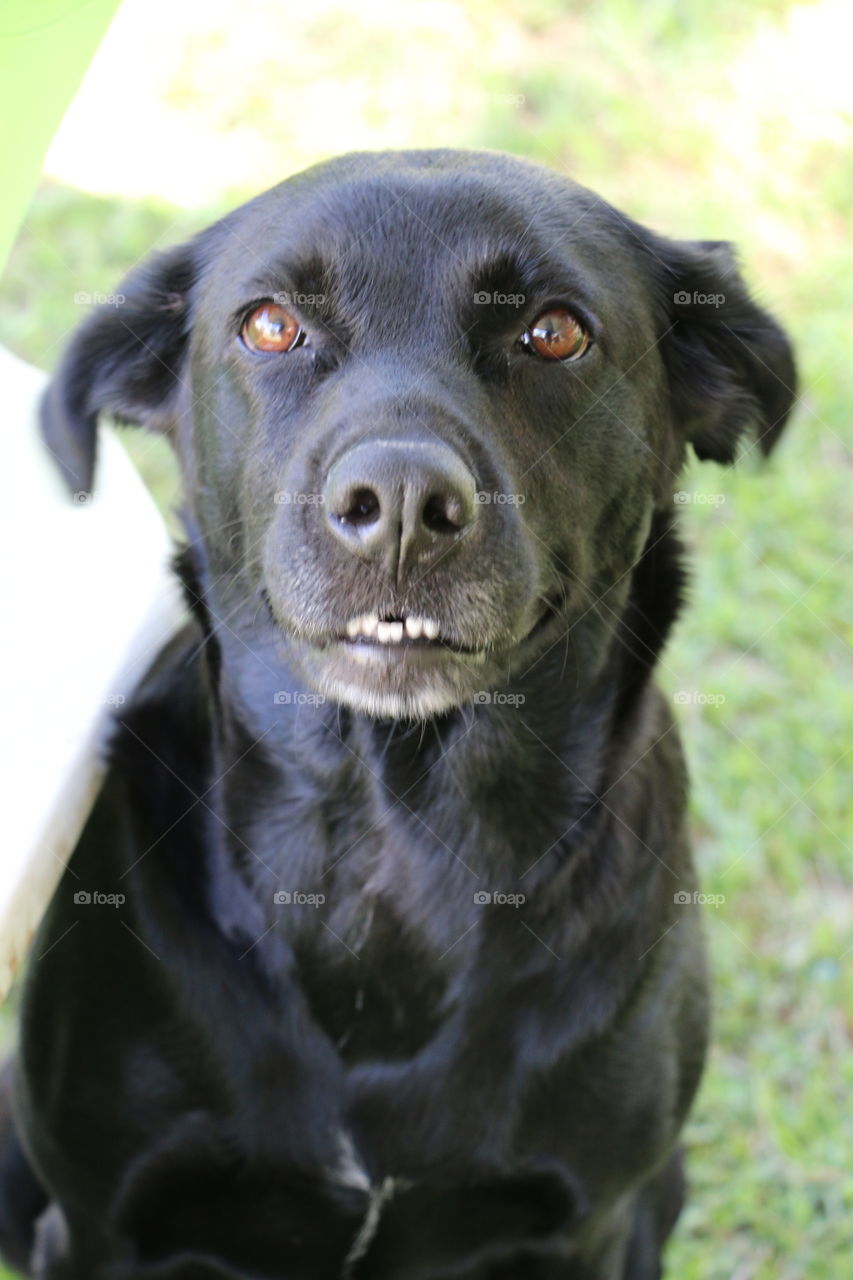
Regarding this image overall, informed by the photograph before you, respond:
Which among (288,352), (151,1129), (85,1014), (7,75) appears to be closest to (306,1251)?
(151,1129)

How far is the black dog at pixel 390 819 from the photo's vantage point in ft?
6.28

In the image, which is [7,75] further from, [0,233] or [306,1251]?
[306,1251]

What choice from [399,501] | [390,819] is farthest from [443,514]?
[390,819]

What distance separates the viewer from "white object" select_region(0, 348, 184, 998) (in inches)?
79.6

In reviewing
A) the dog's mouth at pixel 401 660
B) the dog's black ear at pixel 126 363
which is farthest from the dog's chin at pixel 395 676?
the dog's black ear at pixel 126 363

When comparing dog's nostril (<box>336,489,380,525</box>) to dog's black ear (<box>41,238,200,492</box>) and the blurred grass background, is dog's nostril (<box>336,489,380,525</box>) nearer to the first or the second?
dog's black ear (<box>41,238,200,492</box>)

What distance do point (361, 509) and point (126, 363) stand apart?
709 mm

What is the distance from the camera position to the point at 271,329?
1944mm

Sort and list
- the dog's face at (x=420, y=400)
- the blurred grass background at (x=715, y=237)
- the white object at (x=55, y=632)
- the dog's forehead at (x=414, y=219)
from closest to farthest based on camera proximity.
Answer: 1. the dog's face at (x=420, y=400)
2. the dog's forehead at (x=414, y=219)
3. the white object at (x=55, y=632)
4. the blurred grass background at (x=715, y=237)

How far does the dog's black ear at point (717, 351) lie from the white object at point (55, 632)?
0.85 meters

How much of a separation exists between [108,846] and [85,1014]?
246 mm

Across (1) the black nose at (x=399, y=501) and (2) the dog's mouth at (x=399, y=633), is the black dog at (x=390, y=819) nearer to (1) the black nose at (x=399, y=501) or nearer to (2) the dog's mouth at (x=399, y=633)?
(2) the dog's mouth at (x=399, y=633)

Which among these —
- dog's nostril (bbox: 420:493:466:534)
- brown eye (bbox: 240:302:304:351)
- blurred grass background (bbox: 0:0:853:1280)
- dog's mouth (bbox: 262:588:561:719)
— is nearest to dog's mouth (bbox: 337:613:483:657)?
dog's mouth (bbox: 262:588:561:719)

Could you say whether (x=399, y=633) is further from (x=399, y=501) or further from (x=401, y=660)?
(x=399, y=501)
